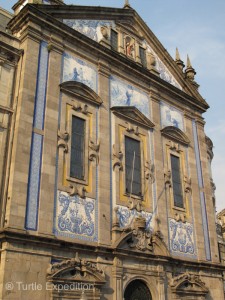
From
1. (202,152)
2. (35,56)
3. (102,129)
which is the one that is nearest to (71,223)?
(102,129)

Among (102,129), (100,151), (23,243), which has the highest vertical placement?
(102,129)

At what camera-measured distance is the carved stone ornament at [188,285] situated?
55.8 ft

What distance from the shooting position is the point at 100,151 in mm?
16625

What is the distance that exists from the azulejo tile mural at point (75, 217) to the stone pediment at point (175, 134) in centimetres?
666

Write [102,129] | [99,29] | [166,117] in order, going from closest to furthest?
[102,129] < [99,29] < [166,117]

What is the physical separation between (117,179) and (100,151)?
1.37 meters

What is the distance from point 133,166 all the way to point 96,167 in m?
2.24

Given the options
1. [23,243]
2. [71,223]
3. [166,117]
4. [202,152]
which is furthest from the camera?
[202,152]

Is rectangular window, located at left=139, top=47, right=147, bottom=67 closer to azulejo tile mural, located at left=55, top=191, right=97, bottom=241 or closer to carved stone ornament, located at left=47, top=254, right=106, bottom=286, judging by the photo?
azulejo tile mural, located at left=55, top=191, right=97, bottom=241

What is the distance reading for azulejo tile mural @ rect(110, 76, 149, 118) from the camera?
1859 centimetres

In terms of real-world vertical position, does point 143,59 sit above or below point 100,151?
above

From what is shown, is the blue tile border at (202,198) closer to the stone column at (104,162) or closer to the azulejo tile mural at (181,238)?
the azulejo tile mural at (181,238)

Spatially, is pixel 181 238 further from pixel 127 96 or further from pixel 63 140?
pixel 63 140

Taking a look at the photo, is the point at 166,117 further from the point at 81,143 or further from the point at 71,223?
the point at 71,223
